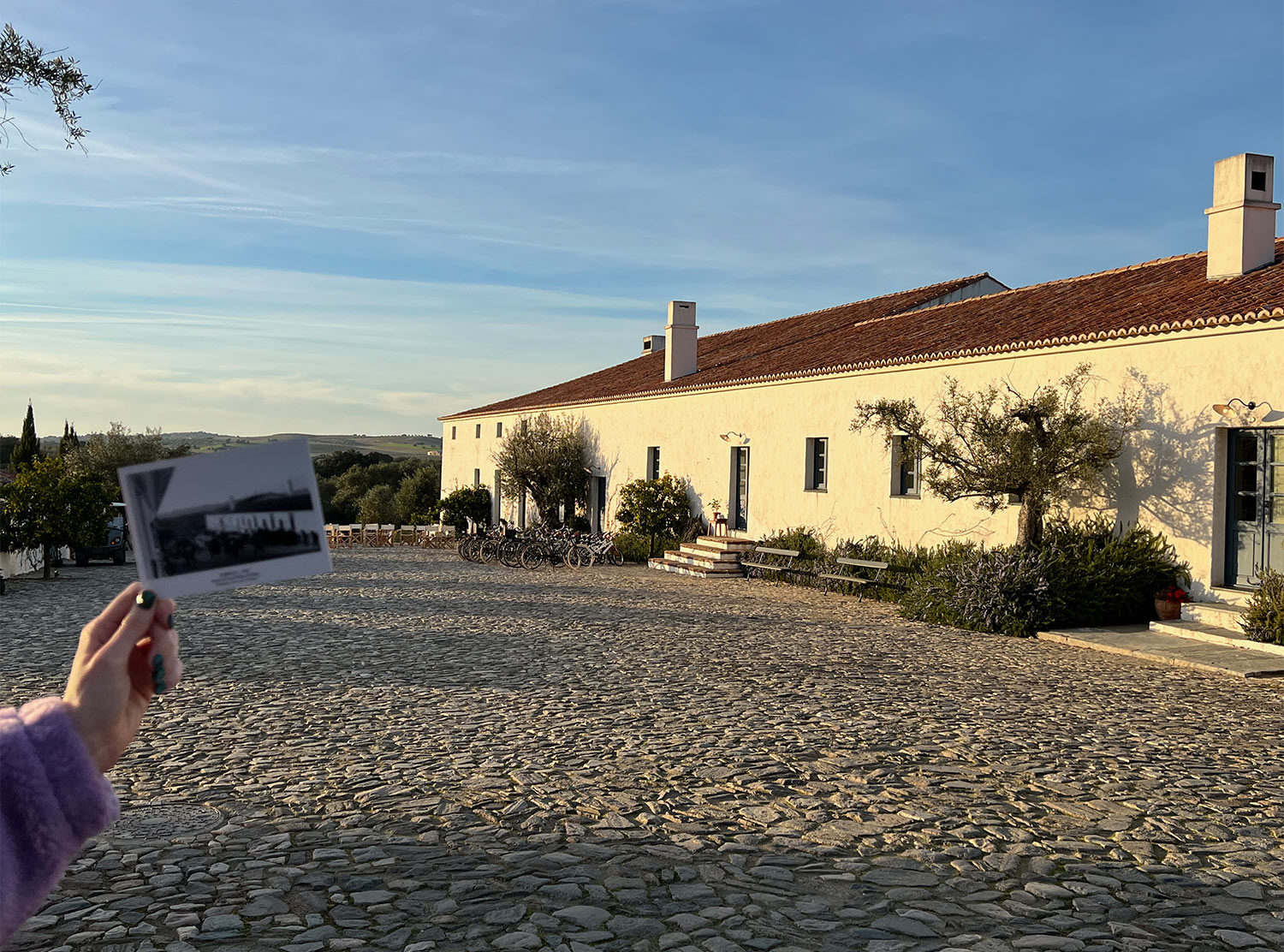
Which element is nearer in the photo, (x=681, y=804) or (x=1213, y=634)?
(x=681, y=804)

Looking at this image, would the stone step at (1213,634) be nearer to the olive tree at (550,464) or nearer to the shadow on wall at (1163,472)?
the shadow on wall at (1163,472)

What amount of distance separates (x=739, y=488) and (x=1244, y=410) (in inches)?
505

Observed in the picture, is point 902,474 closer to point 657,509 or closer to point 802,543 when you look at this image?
point 802,543

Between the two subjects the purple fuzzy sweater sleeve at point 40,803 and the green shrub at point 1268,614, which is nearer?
the purple fuzzy sweater sleeve at point 40,803

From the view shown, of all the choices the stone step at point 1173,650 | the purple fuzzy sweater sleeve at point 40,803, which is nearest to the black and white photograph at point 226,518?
the purple fuzzy sweater sleeve at point 40,803

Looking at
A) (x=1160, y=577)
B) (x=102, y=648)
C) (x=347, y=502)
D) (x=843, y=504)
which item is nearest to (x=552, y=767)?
(x=102, y=648)

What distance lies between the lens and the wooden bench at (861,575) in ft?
57.5

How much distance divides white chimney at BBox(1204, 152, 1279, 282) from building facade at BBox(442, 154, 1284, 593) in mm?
27

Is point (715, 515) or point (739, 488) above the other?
point (739, 488)

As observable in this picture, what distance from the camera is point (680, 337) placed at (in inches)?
→ 1133

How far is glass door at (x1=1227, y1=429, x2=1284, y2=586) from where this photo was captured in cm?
1306

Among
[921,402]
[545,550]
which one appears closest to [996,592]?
[921,402]

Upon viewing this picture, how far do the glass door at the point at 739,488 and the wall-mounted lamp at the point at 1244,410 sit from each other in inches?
476

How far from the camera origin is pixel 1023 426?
15.4 metres
